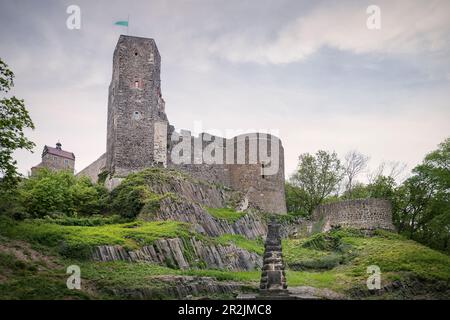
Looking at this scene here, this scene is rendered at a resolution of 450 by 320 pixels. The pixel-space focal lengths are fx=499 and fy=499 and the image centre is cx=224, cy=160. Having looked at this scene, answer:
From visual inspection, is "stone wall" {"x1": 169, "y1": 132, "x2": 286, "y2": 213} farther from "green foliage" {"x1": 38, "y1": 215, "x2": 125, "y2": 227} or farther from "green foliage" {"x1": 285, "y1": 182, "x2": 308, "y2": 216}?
"green foliage" {"x1": 38, "y1": 215, "x2": 125, "y2": 227}

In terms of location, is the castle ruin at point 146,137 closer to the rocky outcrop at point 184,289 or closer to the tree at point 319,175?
the tree at point 319,175

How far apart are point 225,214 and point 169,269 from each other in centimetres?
1584

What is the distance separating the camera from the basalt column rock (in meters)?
21.5

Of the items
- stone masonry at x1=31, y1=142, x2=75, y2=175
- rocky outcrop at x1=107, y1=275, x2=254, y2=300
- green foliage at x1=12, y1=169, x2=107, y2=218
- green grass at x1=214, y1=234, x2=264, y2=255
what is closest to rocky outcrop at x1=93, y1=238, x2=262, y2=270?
green grass at x1=214, y1=234, x2=264, y2=255

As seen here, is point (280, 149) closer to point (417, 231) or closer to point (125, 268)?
point (417, 231)

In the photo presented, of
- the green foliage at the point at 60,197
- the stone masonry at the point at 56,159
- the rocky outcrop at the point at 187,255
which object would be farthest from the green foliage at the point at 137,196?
the stone masonry at the point at 56,159

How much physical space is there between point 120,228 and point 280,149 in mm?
27673

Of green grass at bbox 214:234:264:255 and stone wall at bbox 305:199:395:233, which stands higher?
stone wall at bbox 305:199:395:233

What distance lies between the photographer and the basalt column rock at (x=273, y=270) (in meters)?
21.5

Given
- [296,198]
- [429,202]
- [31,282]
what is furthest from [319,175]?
[31,282]

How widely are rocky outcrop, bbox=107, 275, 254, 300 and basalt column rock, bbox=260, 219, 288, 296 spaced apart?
142 inches

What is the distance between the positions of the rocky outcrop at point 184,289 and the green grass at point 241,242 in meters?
7.92

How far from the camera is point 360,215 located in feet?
153
